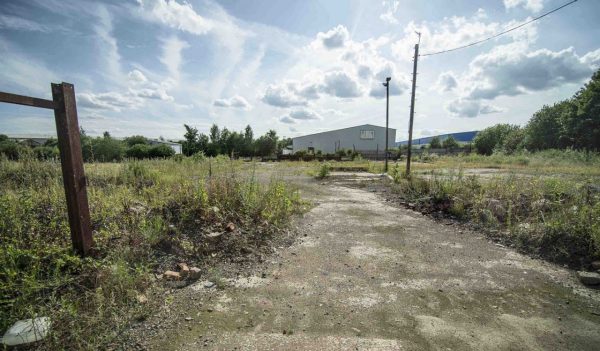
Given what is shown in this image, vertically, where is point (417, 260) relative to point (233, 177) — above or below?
below

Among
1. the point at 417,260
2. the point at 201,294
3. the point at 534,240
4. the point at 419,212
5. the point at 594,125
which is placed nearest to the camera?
the point at 201,294

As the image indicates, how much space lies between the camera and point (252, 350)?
198 cm

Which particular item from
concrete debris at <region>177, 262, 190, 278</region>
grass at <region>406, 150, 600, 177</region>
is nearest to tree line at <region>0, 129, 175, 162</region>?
concrete debris at <region>177, 262, 190, 278</region>

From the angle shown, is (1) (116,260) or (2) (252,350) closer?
(2) (252,350)

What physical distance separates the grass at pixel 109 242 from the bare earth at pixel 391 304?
52 centimetres

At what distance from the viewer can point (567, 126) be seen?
28.7m

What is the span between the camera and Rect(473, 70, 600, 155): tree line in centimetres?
2564

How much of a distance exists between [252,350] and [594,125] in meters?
37.8

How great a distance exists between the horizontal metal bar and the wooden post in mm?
55

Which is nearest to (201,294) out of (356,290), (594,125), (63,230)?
(356,290)

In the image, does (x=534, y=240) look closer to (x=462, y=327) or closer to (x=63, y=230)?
(x=462, y=327)

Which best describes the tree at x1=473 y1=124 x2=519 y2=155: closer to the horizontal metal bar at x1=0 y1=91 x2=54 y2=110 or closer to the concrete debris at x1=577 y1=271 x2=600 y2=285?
the concrete debris at x1=577 y1=271 x2=600 y2=285

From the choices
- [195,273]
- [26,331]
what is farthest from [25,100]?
[195,273]

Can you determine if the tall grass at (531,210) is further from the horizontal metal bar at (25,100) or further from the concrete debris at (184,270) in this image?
the horizontal metal bar at (25,100)
